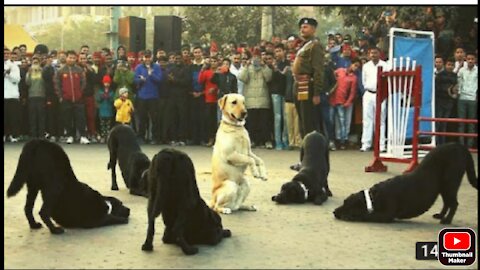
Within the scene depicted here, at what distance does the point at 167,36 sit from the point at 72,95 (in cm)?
211

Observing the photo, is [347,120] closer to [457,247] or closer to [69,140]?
[69,140]

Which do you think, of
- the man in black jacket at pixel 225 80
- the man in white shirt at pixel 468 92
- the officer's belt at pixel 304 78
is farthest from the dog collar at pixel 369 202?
the man in black jacket at pixel 225 80

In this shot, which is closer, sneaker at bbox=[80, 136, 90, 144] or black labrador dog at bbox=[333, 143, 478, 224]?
black labrador dog at bbox=[333, 143, 478, 224]

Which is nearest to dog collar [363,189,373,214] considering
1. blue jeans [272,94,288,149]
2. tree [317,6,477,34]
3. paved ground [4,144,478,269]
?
paved ground [4,144,478,269]

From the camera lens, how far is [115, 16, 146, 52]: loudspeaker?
13.2m

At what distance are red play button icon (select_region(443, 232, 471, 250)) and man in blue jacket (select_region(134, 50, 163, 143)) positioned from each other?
8969mm

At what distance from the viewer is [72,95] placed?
1288 centimetres

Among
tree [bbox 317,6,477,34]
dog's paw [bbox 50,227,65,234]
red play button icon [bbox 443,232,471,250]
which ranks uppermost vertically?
tree [bbox 317,6,477,34]

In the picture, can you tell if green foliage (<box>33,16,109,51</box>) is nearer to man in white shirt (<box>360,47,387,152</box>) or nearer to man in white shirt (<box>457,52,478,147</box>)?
man in white shirt (<box>360,47,387,152</box>)

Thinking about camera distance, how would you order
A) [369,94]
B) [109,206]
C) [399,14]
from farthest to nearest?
1. [399,14]
2. [369,94]
3. [109,206]

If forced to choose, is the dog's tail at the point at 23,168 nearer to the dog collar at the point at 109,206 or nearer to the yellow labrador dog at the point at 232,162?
the dog collar at the point at 109,206

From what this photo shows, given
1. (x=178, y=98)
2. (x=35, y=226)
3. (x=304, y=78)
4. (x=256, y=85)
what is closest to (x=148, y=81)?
(x=178, y=98)
